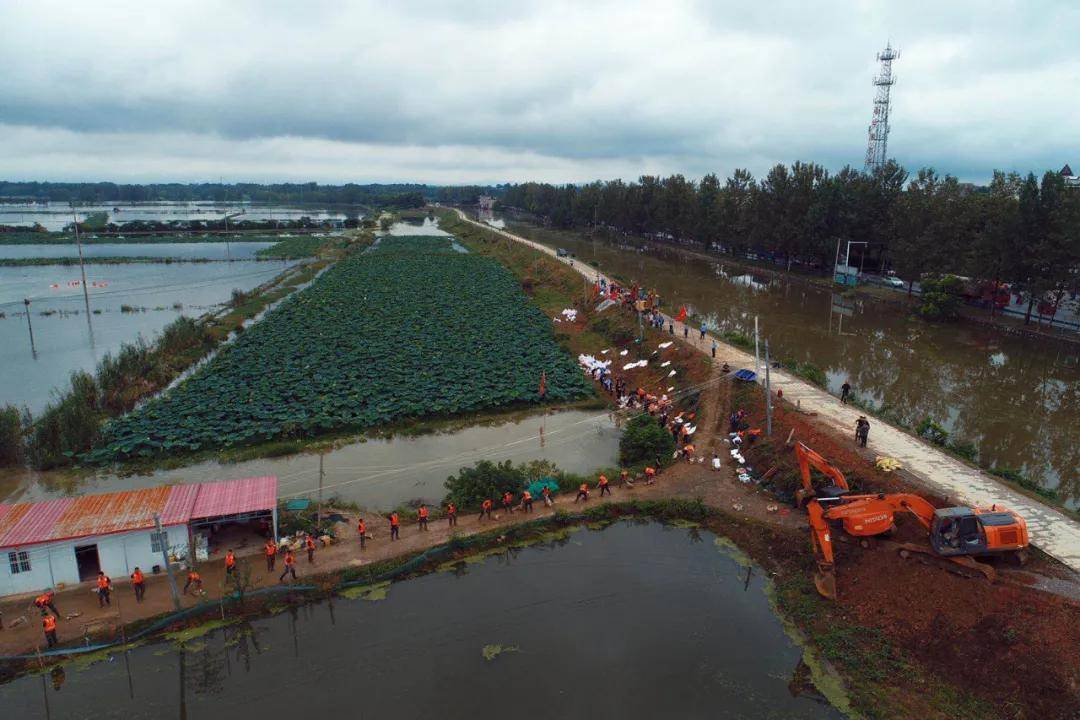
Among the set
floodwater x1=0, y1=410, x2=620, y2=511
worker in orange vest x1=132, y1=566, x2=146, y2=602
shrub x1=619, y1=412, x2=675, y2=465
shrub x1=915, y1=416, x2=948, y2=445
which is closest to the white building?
worker in orange vest x1=132, y1=566, x2=146, y2=602

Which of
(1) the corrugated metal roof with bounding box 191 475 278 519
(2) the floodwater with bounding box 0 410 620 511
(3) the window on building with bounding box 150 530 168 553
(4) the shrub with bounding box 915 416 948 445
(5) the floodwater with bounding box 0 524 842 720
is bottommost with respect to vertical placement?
(5) the floodwater with bounding box 0 524 842 720

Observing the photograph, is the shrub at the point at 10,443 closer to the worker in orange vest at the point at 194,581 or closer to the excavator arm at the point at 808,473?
the worker in orange vest at the point at 194,581

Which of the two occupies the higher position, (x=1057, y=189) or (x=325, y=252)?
(x=1057, y=189)

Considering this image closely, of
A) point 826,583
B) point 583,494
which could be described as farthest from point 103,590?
point 826,583

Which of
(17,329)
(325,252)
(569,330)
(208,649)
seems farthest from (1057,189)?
(325,252)

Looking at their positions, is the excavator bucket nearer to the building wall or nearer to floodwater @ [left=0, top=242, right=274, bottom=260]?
the building wall

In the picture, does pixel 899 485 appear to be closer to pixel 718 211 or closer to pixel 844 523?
pixel 844 523
